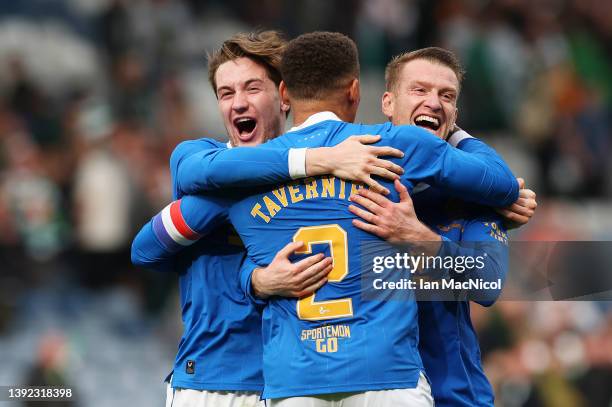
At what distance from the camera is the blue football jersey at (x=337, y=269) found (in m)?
3.55

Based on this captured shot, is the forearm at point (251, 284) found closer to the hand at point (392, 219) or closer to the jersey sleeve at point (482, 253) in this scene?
the hand at point (392, 219)

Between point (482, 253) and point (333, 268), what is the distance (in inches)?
24.6

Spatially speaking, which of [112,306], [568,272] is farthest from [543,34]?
[568,272]

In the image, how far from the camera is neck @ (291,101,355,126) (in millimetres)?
3865

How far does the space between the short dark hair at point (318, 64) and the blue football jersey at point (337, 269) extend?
5.4 inches

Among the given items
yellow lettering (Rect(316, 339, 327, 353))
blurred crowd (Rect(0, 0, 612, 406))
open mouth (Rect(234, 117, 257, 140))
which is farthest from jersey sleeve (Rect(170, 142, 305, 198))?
blurred crowd (Rect(0, 0, 612, 406))

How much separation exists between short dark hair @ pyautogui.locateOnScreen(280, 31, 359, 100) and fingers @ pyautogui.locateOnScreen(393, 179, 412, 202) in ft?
1.41

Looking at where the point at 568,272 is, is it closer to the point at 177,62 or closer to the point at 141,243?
the point at 141,243

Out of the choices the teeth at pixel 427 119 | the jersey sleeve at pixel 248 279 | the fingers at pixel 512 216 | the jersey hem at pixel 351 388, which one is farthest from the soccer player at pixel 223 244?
the fingers at pixel 512 216

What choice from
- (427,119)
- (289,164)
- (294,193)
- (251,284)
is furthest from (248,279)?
(427,119)

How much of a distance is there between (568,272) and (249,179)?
197cm

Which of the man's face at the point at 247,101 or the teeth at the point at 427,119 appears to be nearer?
the teeth at the point at 427,119

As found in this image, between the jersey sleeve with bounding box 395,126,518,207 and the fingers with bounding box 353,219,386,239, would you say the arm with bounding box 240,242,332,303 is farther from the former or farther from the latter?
the jersey sleeve with bounding box 395,126,518,207

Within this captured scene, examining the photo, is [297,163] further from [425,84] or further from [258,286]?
[425,84]
